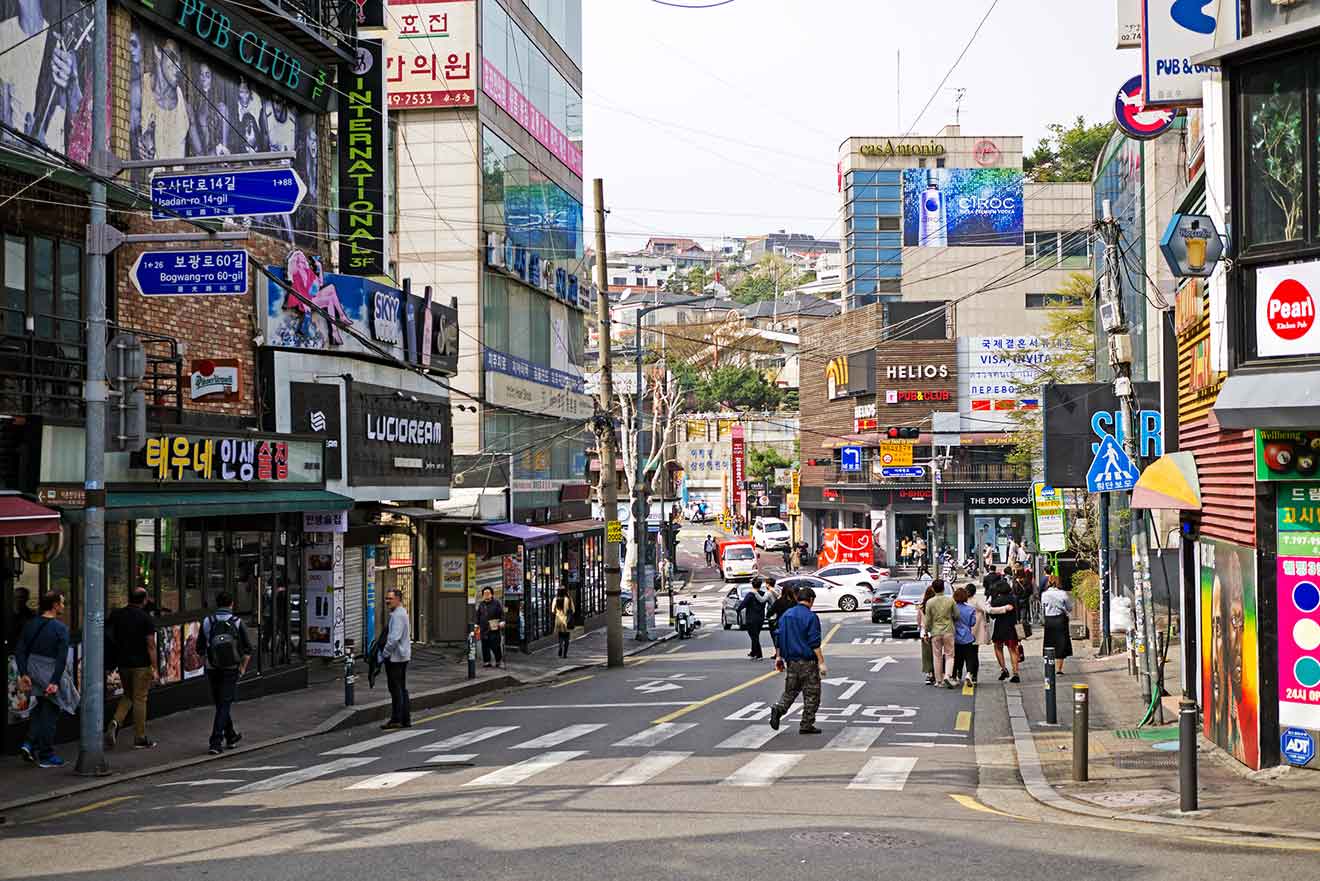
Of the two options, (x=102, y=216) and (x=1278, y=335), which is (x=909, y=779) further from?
(x=102, y=216)

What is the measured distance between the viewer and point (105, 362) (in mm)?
16906

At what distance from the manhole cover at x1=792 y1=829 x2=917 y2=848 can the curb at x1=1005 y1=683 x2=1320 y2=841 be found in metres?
2.41

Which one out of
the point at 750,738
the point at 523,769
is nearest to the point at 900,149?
the point at 750,738

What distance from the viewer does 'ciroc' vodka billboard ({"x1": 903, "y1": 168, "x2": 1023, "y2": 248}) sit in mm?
94000

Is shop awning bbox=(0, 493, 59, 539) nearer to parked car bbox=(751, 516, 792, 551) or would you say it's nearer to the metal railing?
the metal railing

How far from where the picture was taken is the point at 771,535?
3381 inches

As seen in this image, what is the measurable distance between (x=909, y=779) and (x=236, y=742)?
8440mm

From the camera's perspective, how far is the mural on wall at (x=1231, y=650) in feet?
45.1

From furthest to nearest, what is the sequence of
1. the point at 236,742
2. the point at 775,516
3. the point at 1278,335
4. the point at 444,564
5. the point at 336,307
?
the point at 775,516 → the point at 444,564 → the point at 336,307 → the point at 236,742 → the point at 1278,335

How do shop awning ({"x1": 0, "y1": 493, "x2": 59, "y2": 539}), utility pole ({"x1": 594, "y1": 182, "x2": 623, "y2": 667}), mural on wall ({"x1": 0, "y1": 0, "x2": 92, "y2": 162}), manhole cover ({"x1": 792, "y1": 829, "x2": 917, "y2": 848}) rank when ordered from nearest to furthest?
manhole cover ({"x1": 792, "y1": 829, "x2": 917, "y2": 848})
shop awning ({"x1": 0, "y1": 493, "x2": 59, "y2": 539})
mural on wall ({"x1": 0, "y1": 0, "x2": 92, "y2": 162})
utility pole ({"x1": 594, "y1": 182, "x2": 623, "y2": 667})

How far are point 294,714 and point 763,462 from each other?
9220 centimetres

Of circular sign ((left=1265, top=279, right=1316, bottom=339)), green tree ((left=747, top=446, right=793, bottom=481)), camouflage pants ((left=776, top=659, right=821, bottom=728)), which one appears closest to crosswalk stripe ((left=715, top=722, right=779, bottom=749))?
camouflage pants ((left=776, top=659, right=821, bottom=728))

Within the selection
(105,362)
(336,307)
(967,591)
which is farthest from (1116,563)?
(105,362)

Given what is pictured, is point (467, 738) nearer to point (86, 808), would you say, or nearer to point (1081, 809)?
point (86, 808)
